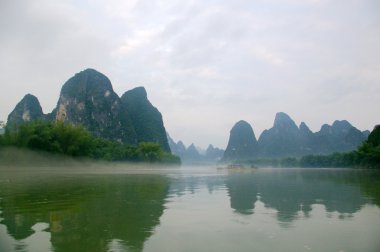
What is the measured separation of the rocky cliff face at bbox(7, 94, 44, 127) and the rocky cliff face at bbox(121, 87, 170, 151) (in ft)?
128

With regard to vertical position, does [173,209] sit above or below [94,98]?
below

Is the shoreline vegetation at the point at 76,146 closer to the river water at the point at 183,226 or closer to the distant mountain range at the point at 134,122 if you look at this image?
the distant mountain range at the point at 134,122

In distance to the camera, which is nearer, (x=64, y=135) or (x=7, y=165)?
(x=7, y=165)

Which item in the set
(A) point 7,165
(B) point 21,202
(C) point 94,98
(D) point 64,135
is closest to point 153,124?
(C) point 94,98

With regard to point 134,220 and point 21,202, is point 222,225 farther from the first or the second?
point 21,202

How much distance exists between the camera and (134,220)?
789 cm

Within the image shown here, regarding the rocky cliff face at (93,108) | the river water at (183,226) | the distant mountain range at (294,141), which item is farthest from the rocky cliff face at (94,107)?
the river water at (183,226)

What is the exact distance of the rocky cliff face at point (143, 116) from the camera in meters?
136

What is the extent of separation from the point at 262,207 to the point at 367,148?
204 feet

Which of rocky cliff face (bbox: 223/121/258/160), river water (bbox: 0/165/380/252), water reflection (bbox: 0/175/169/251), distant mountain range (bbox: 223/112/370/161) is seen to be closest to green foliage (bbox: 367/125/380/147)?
→ river water (bbox: 0/165/380/252)

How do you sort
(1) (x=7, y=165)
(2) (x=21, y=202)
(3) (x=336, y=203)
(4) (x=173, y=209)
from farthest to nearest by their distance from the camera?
1. (1) (x=7, y=165)
2. (3) (x=336, y=203)
3. (2) (x=21, y=202)
4. (4) (x=173, y=209)

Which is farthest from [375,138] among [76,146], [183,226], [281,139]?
[281,139]

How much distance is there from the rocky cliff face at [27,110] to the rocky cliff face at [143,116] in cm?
3905

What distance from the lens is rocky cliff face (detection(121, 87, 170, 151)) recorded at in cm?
13562
